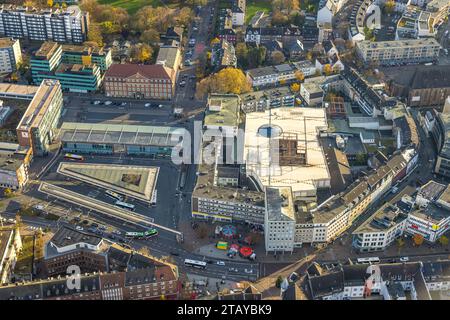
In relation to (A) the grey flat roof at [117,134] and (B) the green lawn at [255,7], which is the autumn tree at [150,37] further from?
(A) the grey flat roof at [117,134]

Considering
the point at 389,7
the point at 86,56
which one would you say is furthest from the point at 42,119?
the point at 389,7

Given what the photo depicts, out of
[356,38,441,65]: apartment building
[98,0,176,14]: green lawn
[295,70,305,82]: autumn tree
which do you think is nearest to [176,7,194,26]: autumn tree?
[98,0,176,14]: green lawn

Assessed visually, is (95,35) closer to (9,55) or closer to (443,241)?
(9,55)

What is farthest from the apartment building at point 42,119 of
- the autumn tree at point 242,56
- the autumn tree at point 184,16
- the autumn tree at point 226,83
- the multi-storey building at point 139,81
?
the autumn tree at point 184,16

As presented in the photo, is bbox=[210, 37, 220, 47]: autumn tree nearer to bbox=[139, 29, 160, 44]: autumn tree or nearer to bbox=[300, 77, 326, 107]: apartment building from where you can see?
bbox=[139, 29, 160, 44]: autumn tree

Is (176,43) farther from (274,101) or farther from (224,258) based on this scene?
(224,258)
